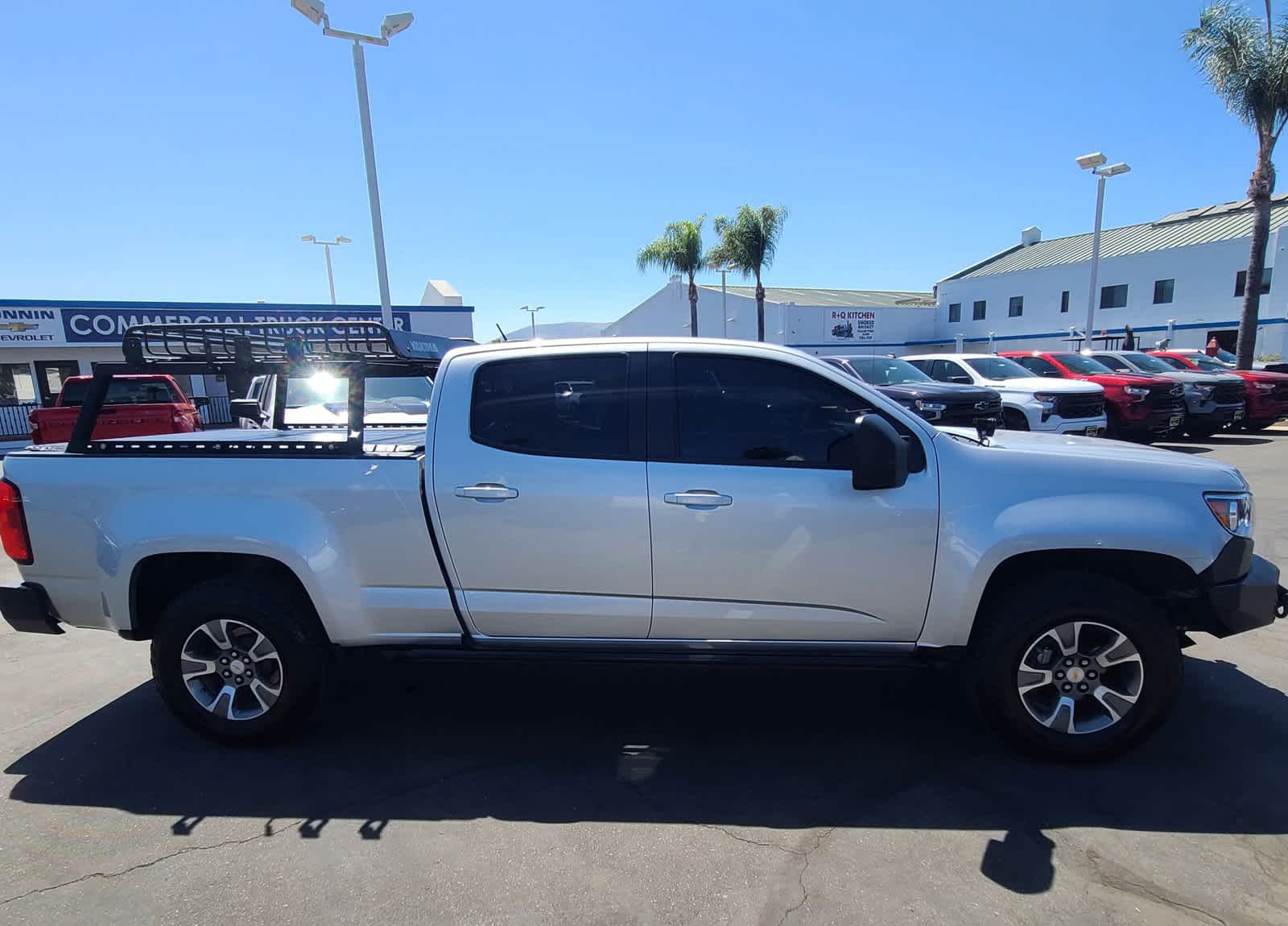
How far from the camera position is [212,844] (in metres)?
2.72

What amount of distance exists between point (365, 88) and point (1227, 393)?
16.4m

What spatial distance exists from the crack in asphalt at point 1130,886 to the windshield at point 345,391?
687 cm

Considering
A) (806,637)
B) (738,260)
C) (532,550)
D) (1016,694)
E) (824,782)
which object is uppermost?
(738,260)

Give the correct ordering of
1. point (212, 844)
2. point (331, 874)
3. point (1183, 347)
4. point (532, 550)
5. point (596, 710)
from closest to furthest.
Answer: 1. point (331, 874)
2. point (212, 844)
3. point (532, 550)
4. point (596, 710)
5. point (1183, 347)

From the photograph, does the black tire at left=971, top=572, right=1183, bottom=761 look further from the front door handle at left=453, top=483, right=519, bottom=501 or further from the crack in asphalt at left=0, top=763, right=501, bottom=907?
the crack in asphalt at left=0, top=763, right=501, bottom=907

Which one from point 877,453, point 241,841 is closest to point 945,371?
point 877,453

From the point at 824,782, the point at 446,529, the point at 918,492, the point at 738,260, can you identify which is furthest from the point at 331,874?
the point at 738,260

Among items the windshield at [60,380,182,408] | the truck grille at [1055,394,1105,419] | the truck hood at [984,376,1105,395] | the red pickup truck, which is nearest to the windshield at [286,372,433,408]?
the red pickup truck

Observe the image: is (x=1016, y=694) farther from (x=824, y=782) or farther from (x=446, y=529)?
(x=446, y=529)

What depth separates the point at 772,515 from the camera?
9.92ft

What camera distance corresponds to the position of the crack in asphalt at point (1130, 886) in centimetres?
230

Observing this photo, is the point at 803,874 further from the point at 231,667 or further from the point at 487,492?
the point at 231,667

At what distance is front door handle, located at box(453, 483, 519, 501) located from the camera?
10.2 feet

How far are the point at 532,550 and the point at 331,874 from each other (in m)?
1.39
